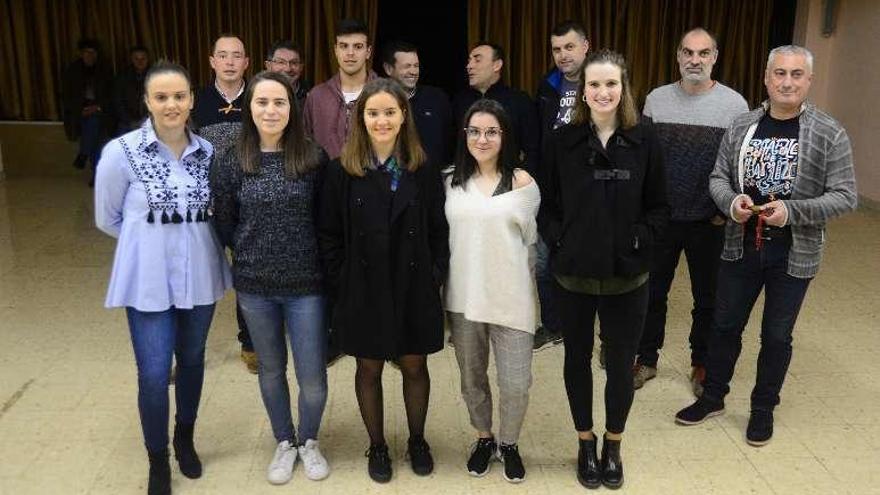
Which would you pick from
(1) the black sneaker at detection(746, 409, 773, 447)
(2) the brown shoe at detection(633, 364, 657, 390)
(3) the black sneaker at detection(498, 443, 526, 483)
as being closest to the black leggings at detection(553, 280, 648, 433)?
(3) the black sneaker at detection(498, 443, 526, 483)

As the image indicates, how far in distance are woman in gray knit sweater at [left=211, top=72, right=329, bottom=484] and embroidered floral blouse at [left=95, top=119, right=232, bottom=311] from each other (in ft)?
0.33

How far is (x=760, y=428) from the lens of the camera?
2891 mm

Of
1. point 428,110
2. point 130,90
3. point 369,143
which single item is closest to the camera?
point 369,143

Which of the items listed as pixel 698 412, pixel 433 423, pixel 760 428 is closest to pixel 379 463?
pixel 433 423

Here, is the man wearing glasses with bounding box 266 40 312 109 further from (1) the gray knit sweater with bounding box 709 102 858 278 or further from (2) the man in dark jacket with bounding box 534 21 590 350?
(1) the gray knit sweater with bounding box 709 102 858 278

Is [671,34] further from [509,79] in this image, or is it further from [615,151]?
[615,151]

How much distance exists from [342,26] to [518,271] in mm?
1418

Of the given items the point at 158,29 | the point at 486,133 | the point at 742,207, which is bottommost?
the point at 742,207

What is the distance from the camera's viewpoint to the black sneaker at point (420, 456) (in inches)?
105

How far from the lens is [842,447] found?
2.85 metres

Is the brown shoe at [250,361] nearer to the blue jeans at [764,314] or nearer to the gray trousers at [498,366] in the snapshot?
the gray trousers at [498,366]

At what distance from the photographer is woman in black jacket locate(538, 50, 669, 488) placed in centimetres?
237

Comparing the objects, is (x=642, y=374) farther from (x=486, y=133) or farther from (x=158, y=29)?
(x=158, y=29)

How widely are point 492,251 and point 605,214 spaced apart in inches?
14.2
